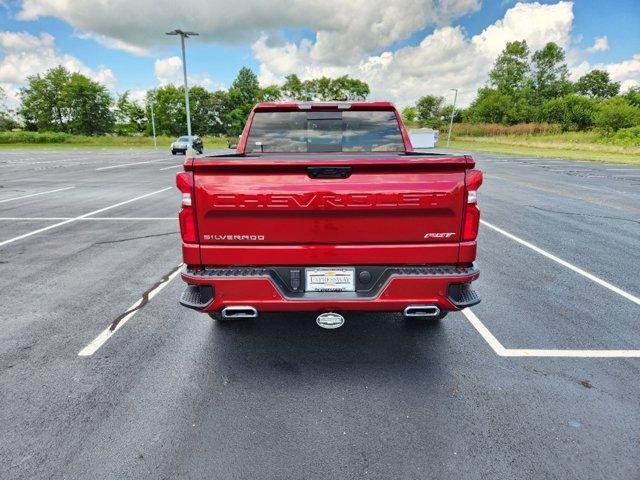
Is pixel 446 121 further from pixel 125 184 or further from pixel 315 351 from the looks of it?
pixel 315 351

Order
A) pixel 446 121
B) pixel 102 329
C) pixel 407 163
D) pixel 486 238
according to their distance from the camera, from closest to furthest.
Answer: pixel 407 163 < pixel 102 329 < pixel 486 238 < pixel 446 121

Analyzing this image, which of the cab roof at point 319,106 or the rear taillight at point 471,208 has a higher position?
the cab roof at point 319,106

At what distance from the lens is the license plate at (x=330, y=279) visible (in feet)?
8.87

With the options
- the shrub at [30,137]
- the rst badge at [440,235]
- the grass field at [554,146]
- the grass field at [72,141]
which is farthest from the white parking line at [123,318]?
the shrub at [30,137]

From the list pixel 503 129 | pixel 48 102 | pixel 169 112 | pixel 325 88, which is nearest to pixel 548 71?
pixel 503 129

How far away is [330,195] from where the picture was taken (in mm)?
2543

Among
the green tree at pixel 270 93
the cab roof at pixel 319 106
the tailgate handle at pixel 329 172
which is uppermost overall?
the green tree at pixel 270 93

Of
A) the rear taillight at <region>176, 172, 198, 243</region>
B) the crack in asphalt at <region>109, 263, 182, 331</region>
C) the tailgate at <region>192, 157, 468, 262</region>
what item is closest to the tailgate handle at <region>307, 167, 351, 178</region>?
the tailgate at <region>192, 157, 468, 262</region>

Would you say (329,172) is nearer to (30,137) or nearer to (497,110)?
(30,137)

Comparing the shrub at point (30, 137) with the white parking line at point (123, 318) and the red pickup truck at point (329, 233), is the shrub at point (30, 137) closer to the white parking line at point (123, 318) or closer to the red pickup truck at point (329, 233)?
the white parking line at point (123, 318)

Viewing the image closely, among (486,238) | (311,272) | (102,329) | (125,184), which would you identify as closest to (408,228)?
(311,272)

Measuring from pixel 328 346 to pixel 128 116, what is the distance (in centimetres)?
9438

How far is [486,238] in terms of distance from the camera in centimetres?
699

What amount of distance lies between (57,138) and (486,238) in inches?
2876
